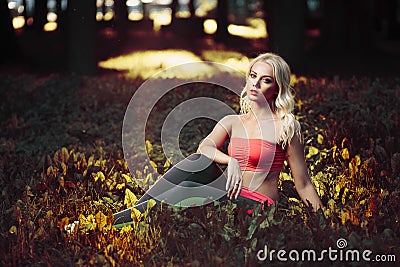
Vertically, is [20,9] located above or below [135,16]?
above

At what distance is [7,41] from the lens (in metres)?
17.1

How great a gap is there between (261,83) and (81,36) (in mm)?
10525

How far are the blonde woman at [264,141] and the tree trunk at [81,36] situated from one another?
10103 mm

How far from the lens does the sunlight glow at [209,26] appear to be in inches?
1246

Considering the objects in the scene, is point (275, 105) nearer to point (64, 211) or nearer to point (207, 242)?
point (207, 242)

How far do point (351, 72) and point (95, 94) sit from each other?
6462mm

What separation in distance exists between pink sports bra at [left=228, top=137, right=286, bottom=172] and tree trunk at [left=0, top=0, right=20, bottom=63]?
12713 millimetres

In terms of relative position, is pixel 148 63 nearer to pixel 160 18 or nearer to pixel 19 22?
pixel 19 22

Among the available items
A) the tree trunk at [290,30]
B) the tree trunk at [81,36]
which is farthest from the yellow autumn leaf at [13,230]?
the tree trunk at [290,30]

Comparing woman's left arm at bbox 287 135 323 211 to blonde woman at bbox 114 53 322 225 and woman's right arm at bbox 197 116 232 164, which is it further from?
woman's right arm at bbox 197 116 232 164

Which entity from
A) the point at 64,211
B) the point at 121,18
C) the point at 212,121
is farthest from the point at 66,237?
the point at 121,18

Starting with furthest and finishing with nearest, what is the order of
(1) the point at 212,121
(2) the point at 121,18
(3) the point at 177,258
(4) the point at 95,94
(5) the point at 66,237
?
(2) the point at 121,18 < (4) the point at 95,94 < (1) the point at 212,121 < (5) the point at 66,237 < (3) the point at 177,258

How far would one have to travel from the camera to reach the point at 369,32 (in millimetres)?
20031

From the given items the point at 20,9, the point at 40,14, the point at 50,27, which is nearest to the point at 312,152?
the point at 40,14
